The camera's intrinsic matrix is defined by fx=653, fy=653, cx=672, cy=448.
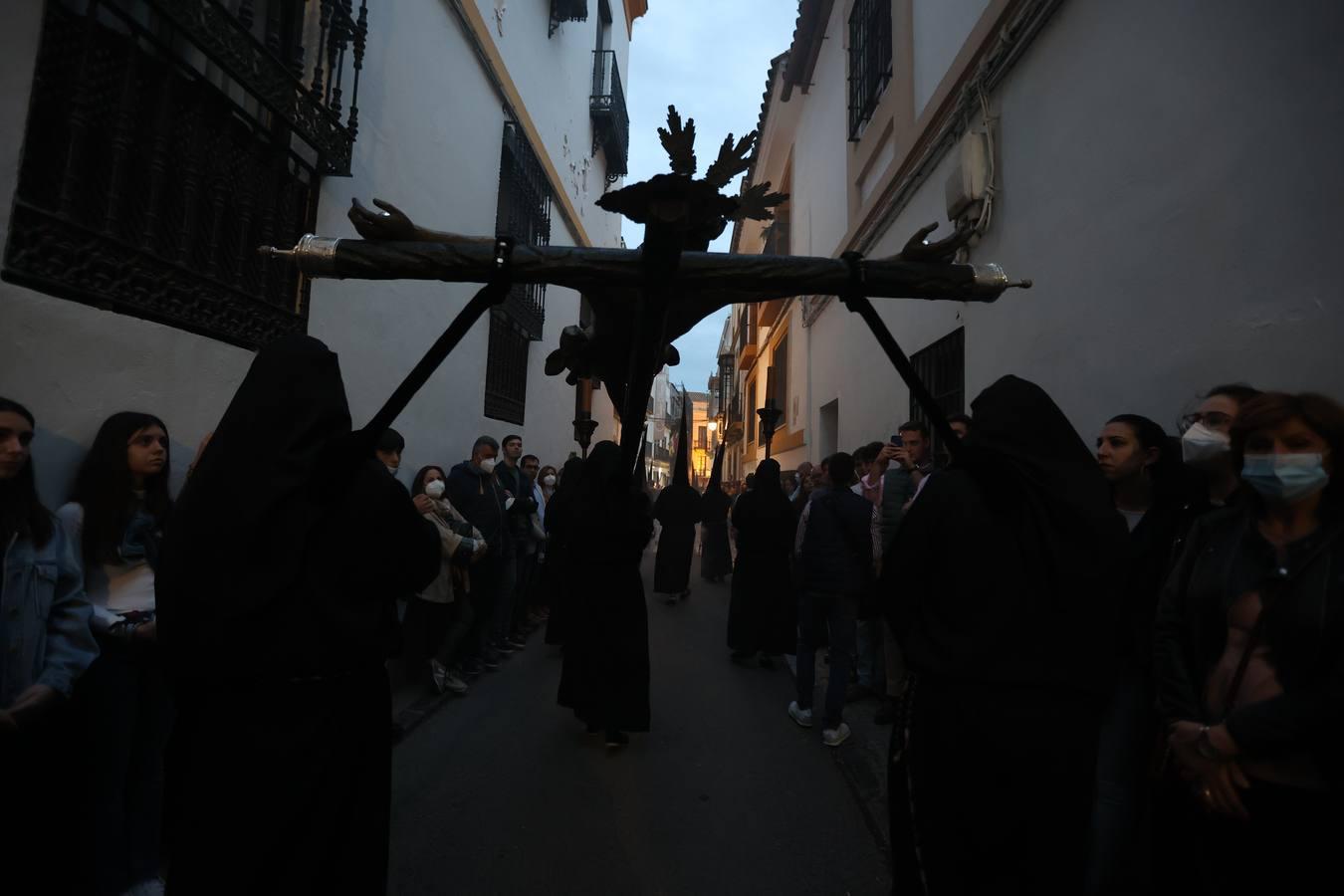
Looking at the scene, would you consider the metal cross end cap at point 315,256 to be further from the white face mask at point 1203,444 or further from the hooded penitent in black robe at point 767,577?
the hooded penitent in black robe at point 767,577

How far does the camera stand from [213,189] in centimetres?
347

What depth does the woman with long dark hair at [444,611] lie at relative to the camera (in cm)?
475

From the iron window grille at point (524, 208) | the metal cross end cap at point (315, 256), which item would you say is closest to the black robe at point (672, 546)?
the iron window grille at point (524, 208)

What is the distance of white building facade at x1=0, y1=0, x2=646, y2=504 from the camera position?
2586 mm

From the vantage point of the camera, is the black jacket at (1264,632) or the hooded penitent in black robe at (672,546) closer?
the black jacket at (1264,632)

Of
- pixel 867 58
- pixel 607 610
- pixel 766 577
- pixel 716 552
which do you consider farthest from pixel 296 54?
pixel 716 552

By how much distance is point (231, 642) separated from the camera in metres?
1.60

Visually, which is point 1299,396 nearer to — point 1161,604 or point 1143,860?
point 1161,604

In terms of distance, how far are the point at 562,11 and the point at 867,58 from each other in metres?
4.83

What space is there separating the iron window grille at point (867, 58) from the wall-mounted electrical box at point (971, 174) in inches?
126

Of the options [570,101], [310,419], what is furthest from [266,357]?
[570,101]

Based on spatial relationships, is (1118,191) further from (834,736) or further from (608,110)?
(608,110)

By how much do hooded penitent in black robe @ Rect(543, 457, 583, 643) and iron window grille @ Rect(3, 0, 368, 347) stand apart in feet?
6.82

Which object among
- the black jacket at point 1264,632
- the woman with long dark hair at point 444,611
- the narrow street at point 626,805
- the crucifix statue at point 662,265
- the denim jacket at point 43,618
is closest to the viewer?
the crucifix statue at point 662,265
